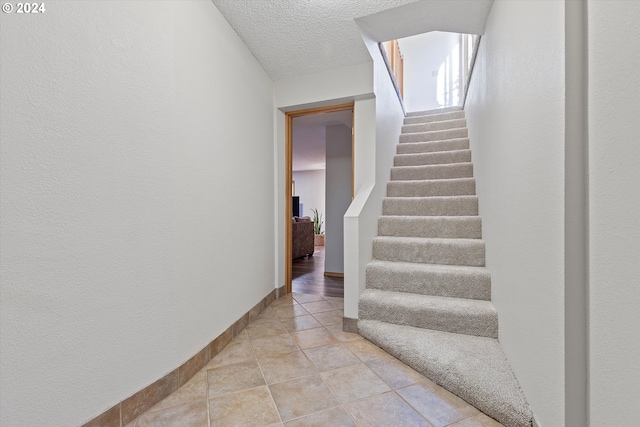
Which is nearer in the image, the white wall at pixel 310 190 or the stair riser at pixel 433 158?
the stair riser at pixel 433 158

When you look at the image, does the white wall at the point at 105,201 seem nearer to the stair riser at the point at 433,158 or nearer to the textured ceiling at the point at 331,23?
the textured ceiling at the point at 331,23

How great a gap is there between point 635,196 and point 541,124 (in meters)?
0.48

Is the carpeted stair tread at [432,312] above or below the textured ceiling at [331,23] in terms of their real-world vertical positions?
below

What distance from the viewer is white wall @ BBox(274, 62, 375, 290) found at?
2.60 m

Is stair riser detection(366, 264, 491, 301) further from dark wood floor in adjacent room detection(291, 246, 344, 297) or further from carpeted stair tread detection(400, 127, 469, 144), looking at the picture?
carpeted stair tread detection(400, 127, 469, 144)

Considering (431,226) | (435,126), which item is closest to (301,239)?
(435,126)

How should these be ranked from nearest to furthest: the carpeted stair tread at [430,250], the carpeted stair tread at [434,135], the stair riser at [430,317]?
the stair riser at [430,317]
the carpeted stair tread at [430,250]
the carpeted stair tread at [434,135]

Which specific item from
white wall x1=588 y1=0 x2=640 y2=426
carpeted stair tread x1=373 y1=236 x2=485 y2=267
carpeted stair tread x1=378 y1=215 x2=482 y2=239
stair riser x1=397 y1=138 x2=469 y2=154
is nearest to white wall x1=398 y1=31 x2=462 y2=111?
stair riser x1=397 y1=138 x2=469 y2=154

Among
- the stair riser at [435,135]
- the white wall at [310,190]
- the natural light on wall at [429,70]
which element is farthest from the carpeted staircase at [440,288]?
the white wall at [310,190]

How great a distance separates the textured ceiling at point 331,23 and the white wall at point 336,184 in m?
1.63

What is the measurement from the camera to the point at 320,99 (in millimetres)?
2701

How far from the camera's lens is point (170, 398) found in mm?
1331

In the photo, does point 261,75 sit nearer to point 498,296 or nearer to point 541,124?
point 541,124

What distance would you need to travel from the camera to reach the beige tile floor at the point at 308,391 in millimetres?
1192
